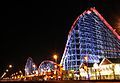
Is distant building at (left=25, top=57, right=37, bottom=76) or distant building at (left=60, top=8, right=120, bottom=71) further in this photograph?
distant building at (left=25, top=57, right=37, bottom=76)

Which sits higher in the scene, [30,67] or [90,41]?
[90,41]

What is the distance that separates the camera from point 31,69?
465 ft

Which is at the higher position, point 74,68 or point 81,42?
point 81,42

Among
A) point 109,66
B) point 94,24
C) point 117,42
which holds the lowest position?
point 109,66

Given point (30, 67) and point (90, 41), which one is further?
point (30, 67)

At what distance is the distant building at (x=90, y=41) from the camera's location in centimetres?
5904

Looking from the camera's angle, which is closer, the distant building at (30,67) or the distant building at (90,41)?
the distant building at (90,41)

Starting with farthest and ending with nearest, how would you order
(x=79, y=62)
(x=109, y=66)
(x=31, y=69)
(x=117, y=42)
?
(x=31, y=69)
(x=79, y=62)
(x=117, y=42)
(x=109, y=66)

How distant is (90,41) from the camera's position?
63406mm

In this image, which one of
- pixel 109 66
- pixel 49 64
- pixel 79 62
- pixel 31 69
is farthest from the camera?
pixel 31 69

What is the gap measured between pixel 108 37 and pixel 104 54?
4264mm

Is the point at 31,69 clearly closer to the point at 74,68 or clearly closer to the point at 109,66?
the point at 74,68

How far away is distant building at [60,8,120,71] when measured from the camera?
59.0 metres

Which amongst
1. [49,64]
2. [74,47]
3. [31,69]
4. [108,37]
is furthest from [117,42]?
[31,69]
